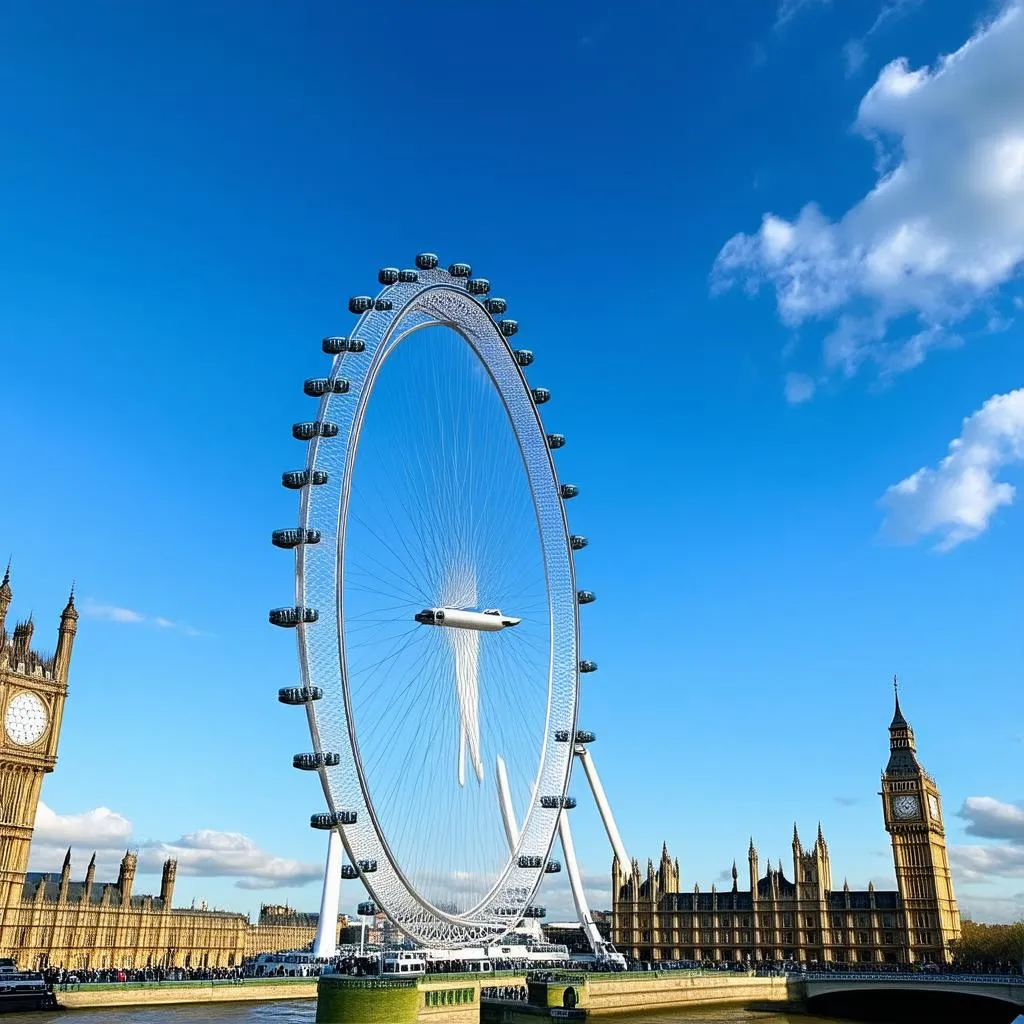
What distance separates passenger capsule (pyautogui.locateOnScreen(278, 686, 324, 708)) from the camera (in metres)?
44.8

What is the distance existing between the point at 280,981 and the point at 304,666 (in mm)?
25118

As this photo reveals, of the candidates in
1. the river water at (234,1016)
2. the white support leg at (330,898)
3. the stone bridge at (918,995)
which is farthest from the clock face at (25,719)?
the stone bridge at (918,995)

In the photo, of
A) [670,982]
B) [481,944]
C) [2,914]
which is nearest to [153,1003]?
[481,944]

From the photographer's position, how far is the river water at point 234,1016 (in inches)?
1980

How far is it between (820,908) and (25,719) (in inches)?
3158

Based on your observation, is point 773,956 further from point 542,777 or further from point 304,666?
point 304,666

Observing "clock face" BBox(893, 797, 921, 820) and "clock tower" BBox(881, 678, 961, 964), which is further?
"clock face" BBox(893, 797, 921, 820)

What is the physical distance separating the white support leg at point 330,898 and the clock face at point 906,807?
276 feet

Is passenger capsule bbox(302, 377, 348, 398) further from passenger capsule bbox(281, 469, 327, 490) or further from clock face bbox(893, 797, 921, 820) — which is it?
clock face bbox(893, 797, 921, 820)

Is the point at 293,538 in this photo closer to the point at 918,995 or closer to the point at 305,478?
the point at 305,478

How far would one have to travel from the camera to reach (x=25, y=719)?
77.4m

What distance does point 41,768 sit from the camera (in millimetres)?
77500

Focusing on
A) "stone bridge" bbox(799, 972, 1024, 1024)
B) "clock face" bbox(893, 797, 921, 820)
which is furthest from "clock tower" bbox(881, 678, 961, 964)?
"stone bridge" bbox(799, 972, 1024, 1024)

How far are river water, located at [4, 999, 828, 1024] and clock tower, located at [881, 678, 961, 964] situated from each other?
45861mm
